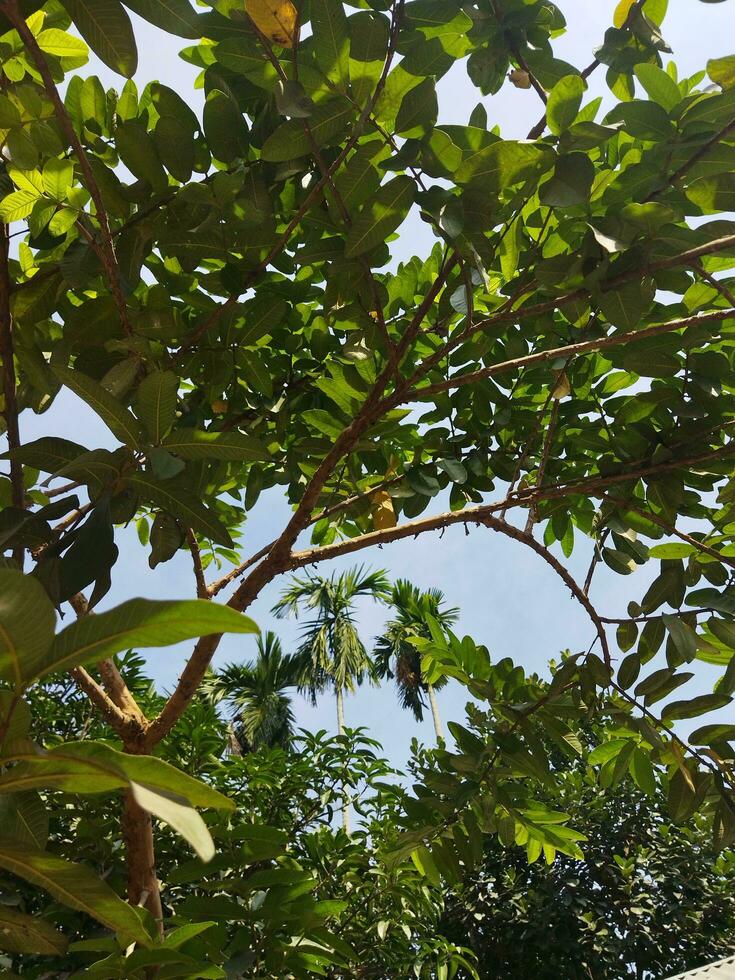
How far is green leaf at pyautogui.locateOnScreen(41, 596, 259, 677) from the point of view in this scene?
51 centimetres

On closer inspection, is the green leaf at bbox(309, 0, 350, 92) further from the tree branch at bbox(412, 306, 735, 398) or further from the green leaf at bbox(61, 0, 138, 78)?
the tree branch at bbox(412, 306, 735, 398)

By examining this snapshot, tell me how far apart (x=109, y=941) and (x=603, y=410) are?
4.26 feet

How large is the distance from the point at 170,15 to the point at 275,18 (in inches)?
5.6

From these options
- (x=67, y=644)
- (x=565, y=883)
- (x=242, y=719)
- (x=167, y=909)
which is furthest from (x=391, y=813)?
(x=242, y=719)

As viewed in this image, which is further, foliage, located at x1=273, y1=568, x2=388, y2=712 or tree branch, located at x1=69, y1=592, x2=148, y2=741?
foliage, located at x1=273, y1=568, x2=388, y2=712

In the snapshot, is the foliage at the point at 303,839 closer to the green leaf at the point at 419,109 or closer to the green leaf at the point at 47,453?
the green leaf at the point at 47,453

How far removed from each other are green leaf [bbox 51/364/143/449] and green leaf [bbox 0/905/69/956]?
1.68ft

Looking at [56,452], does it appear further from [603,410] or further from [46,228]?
[603,410]

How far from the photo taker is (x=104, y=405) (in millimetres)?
941

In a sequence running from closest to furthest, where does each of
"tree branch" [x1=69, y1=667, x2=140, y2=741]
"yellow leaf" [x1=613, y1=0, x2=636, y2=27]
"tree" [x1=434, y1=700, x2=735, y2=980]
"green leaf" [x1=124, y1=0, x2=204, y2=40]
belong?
"green leaf" [x1=124, y1=0, x2=204, y2=40]
"yellow leaf" [x1=613, y1=0, x2=636, y2=27]
"tree branch" [x1=69, y1=667, x2=140, y2=741]
"tree" [x1=434, y1=700, x2=735, y2=980]

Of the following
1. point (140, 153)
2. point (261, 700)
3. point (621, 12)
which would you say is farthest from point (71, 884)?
point (261, 700)

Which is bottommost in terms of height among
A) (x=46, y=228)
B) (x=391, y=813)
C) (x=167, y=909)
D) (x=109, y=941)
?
(x=109, y=941)

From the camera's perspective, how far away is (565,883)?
6.93 metres

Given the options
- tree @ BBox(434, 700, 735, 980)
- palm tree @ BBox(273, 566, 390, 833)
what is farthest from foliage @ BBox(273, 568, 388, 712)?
tree @ BBox(434, 700, 735, 980)
